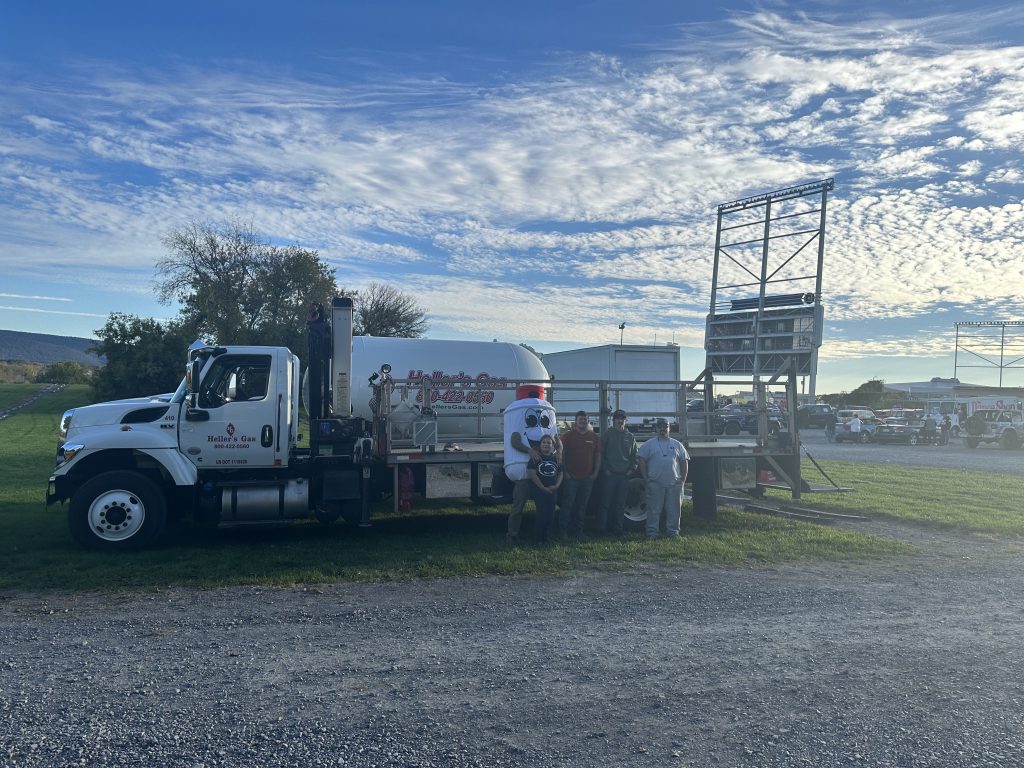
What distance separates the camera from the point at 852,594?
8.34 metres

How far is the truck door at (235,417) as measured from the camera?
11.0 m

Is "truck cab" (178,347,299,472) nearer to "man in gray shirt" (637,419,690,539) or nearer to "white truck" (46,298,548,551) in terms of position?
"white truck" (46,298,548,551)

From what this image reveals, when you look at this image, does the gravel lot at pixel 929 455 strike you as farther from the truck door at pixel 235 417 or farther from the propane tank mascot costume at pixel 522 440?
the truck door at pixel 235 417

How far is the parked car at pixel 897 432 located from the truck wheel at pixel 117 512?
3793cm

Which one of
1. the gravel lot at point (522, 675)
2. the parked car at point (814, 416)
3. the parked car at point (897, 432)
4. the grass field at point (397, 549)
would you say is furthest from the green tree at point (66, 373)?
the gravel lot at point (522, 675)

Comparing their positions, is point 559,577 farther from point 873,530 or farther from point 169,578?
point 873,530

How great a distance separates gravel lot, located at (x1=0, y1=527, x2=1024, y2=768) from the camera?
4.52 metres

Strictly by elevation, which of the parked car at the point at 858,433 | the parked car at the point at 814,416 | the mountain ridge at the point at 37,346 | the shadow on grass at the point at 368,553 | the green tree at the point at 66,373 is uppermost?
the mountain ridge at the point at 37,346

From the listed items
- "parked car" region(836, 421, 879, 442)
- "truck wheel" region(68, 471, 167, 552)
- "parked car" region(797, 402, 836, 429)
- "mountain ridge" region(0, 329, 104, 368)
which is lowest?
"truck wheel" region(68, 471, 167, 552)

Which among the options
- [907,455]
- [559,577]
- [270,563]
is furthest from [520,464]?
[907,455]

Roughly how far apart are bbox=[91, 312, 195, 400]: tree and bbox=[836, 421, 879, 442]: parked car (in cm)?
3208

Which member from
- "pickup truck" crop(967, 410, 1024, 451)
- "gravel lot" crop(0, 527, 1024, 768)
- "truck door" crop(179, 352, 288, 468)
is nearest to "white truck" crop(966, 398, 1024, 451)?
"pickup truck" crop(967, 410, 1024, 451)

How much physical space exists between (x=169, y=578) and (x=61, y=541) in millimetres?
3047

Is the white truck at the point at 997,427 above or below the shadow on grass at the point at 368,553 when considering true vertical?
above
